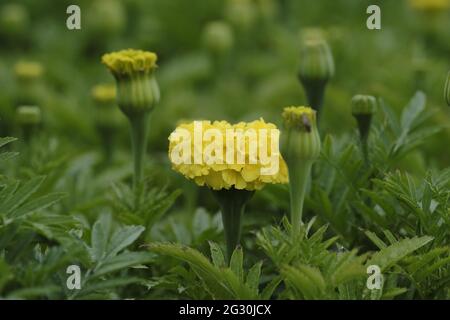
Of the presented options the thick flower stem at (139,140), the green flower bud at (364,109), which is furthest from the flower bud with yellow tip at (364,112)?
the thick flower stem at (139,140)

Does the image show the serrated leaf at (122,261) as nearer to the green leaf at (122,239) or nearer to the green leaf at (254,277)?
the green leaf at (122,239)

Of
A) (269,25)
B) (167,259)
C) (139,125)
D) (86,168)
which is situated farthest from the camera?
(269,25)

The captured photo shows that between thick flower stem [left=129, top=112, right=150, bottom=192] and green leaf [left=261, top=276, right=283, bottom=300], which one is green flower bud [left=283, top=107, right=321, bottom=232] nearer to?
green leaf [left=261, top=276, right=283, bottom=300]

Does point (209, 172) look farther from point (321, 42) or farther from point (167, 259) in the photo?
point (321, 42)

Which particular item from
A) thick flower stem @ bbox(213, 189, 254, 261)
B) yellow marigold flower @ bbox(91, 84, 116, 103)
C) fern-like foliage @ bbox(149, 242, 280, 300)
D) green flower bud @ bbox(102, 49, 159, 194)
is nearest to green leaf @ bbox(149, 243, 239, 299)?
fern-like foliage @ bbox(149, 242, 280, 300)

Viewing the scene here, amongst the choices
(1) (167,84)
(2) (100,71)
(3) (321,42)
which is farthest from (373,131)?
(2) (100,71)

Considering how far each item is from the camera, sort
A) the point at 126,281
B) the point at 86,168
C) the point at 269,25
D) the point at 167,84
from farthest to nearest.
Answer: the point at 269,25, the point at 167,84, the point at 86,168, the point at 126,281
